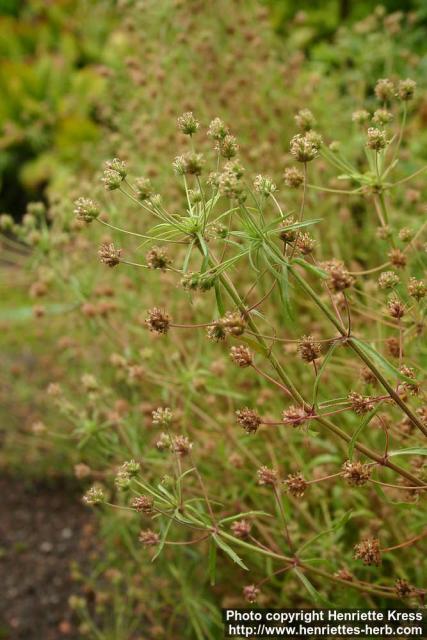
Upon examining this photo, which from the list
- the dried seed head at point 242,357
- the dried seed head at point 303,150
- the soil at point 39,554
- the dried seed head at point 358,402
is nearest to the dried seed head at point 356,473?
the dried seed head at point 358,402

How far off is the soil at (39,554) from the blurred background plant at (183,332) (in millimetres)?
105

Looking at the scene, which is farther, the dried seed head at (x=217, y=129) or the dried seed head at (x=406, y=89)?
the dried seed head at (x=406, y=89)

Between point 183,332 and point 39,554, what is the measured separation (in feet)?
3.93

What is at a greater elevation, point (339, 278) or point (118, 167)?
point (118, 167)

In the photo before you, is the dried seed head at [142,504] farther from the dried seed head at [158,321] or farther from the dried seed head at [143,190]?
the dried seed head at [143,190]

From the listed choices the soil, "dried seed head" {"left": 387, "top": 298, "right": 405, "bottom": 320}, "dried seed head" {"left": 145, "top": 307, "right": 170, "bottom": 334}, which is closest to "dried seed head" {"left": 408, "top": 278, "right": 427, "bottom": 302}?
"dried seed head" {"left": 387, "top": 298, "right": 405, "bottom": 320}

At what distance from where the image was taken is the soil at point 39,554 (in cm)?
236

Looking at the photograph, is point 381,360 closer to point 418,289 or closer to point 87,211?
point 418,289

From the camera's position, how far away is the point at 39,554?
106 inches

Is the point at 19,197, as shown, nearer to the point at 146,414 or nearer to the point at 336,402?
the point at 146,414

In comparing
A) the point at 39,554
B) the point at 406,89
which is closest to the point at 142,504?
the point at 406,89

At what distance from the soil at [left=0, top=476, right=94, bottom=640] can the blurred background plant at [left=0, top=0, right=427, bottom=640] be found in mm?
105

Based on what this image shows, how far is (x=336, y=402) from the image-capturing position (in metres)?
1.02

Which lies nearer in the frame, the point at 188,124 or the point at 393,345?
the point at 188,124
